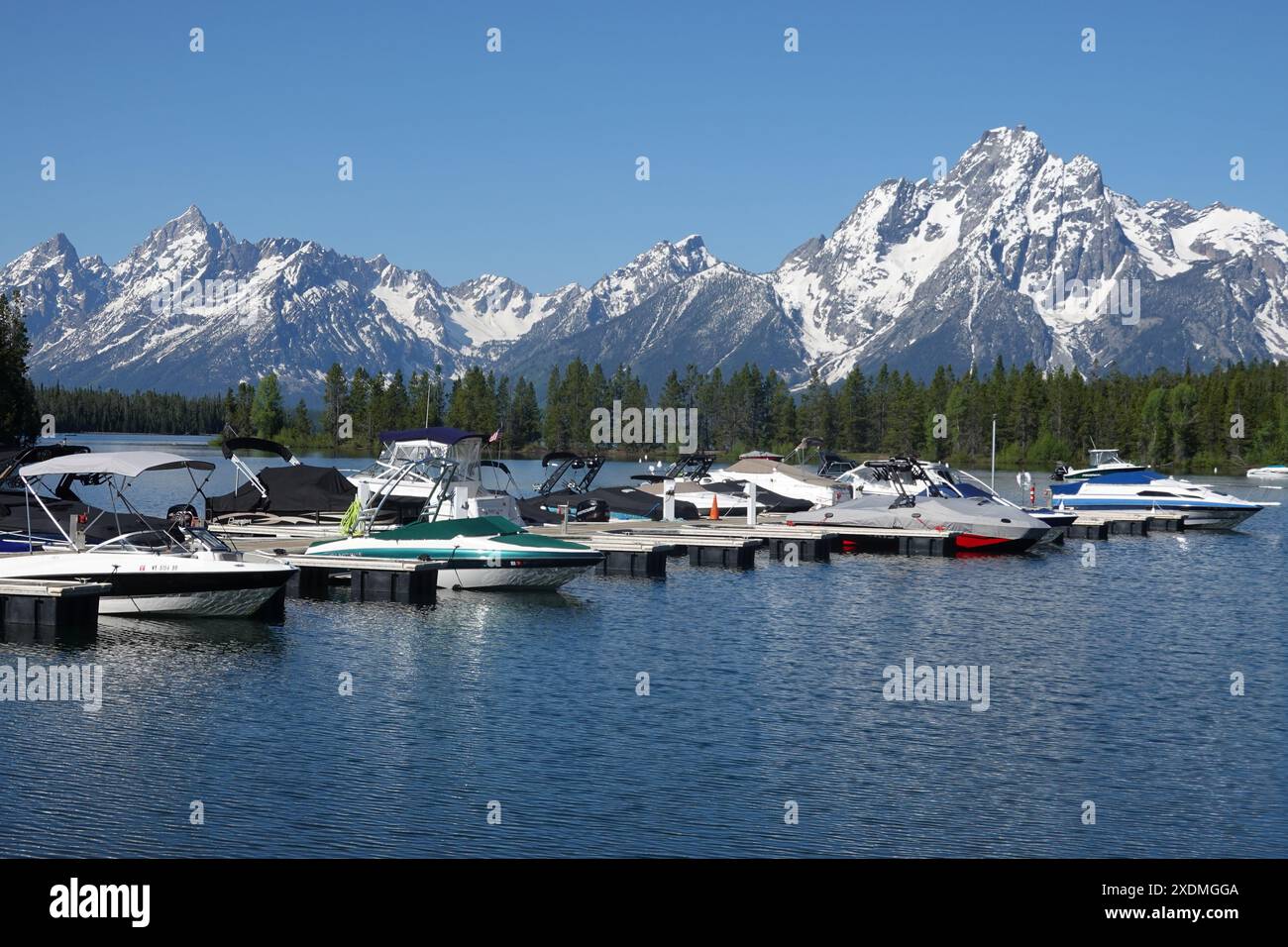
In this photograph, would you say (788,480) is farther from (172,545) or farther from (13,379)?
(13,379)

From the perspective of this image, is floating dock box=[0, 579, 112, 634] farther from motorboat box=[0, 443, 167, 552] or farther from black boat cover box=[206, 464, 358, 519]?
black boat cover box=[206, 464, 358, 519]

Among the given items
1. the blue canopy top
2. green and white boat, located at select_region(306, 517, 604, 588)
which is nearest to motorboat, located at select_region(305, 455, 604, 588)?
green and white boat, located at select_region(306, 517, 604, 588)

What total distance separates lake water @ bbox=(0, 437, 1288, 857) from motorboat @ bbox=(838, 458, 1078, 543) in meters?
22.0

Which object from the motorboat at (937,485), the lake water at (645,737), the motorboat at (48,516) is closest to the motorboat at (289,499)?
the motorboat at (48,516)

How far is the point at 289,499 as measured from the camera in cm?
5953

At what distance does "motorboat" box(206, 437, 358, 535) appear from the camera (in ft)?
190

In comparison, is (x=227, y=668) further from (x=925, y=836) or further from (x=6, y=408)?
(x=6, y=408)

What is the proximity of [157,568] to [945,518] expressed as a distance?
36896mm

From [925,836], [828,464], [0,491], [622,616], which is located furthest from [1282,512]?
[925,836]

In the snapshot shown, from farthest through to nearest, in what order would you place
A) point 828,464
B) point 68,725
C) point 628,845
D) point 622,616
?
point 828,464, point 622,616, point 68,725, point 628,845

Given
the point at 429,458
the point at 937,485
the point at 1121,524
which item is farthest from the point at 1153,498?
the point at 429,458

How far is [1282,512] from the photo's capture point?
345 feet

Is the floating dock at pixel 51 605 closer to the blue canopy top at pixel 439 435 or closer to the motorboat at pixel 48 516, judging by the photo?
the motorboat at pixel 48 516

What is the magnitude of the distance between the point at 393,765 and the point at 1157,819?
1184 centimetres
